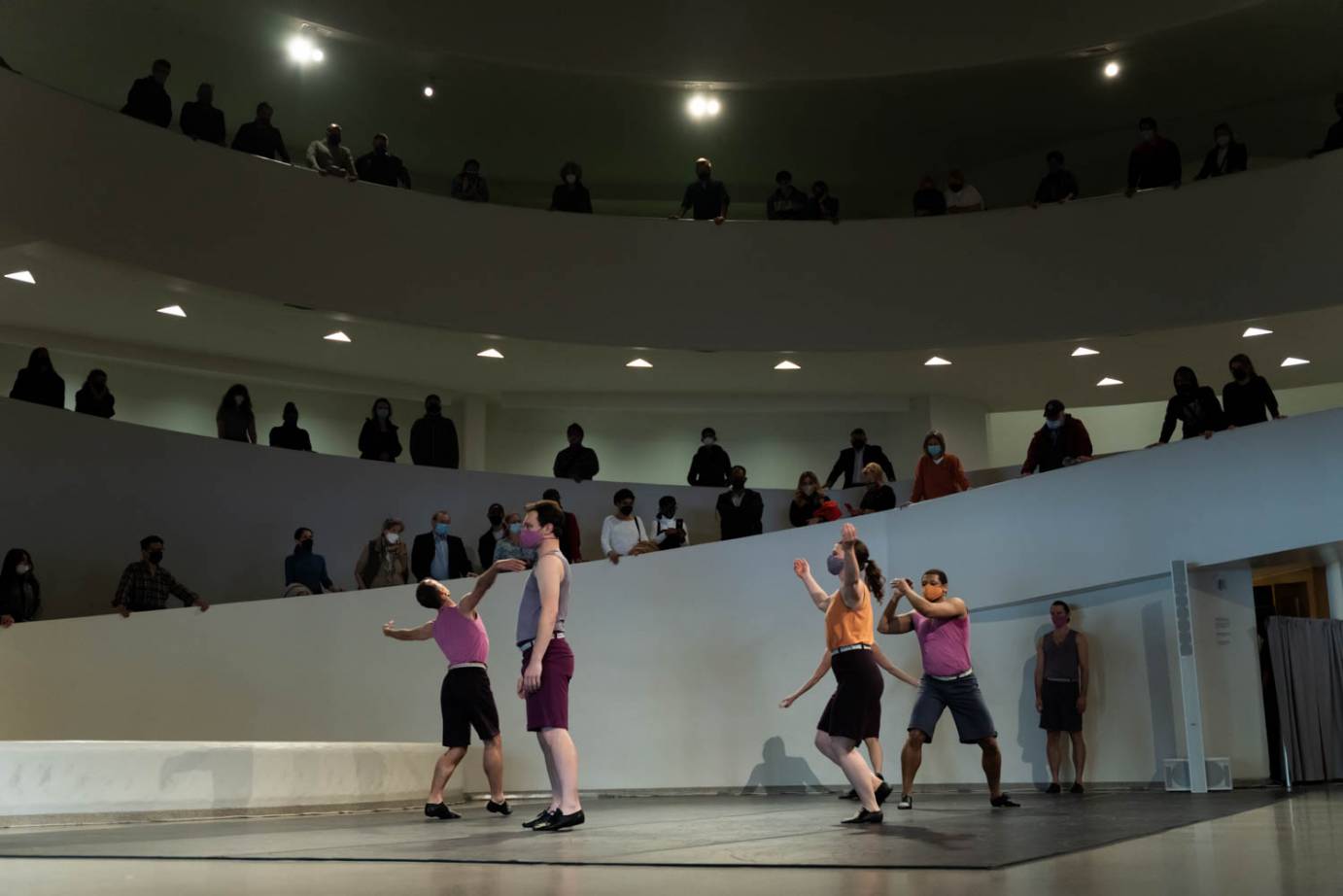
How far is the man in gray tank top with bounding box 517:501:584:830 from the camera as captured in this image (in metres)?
6.59

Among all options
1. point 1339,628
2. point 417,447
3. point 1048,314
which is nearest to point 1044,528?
point 1339,628

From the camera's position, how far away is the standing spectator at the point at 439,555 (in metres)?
14.0

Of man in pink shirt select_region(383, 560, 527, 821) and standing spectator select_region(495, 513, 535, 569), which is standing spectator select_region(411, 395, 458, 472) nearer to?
standing spectator select_region(495, 513, 535, 569)

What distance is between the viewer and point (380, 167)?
51.3 feet

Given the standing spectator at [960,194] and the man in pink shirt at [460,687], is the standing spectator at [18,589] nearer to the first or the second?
the man in pink shirt at [460,687]

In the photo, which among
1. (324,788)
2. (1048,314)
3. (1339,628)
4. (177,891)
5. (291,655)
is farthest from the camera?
(1048,314)

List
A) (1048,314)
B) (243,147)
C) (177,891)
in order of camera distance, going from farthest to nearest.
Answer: (1048,314)
(243,147)
(177,891)

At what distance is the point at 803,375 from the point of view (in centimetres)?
1788

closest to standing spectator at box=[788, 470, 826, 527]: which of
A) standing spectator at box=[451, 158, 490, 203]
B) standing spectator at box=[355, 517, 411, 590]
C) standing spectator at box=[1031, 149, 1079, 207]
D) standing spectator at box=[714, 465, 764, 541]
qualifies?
standing spectator at box=[714, 465, 764, 541]

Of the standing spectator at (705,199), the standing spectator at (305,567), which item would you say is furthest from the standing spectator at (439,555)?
the standing spectator at (705,199)

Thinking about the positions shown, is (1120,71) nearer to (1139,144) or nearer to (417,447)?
(1139,144)

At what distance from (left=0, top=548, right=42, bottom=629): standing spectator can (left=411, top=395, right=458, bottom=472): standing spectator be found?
15.2ft

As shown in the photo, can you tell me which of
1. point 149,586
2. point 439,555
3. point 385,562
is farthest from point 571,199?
point 149,586

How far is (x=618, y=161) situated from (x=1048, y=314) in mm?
6838
